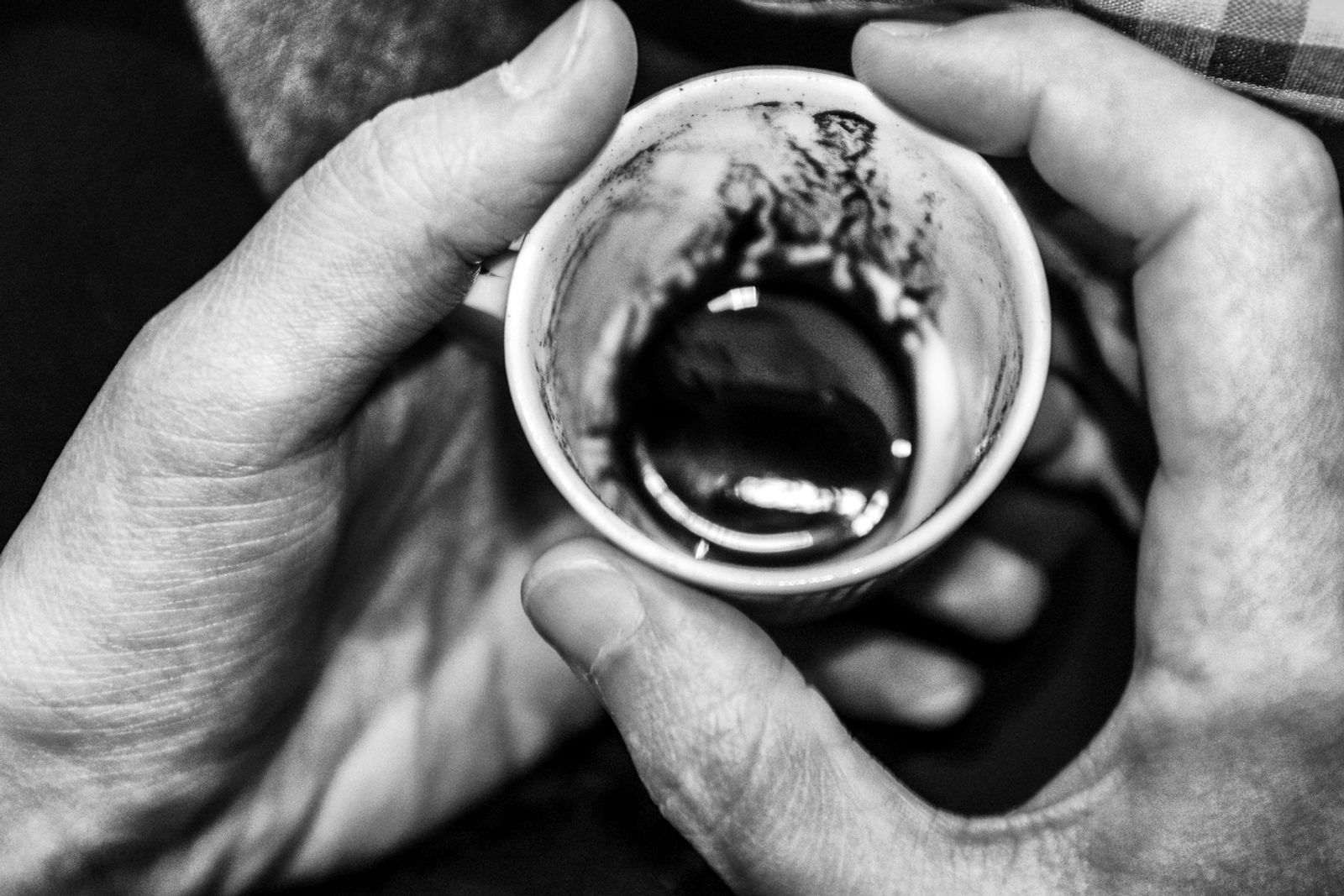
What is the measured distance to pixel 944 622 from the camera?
→ 973mm

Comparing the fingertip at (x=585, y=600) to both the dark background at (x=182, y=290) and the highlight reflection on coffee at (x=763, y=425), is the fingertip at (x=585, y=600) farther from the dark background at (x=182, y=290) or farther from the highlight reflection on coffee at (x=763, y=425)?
the dark background at (x=182, y=290)

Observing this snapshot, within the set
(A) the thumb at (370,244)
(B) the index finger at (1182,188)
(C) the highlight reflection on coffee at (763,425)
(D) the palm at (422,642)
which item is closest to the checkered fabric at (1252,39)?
(B) the index finger at (1182,188)

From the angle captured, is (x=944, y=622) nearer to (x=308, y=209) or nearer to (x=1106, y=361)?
(x=1106, y=361)

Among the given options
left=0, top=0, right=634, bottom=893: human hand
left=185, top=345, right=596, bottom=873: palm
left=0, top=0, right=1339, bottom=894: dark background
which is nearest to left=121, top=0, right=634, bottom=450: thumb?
left=0, top=0, right=634, bottom=893: human hand

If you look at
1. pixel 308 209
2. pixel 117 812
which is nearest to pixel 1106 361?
pixel 308 209

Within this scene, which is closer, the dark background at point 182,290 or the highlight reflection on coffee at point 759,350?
the highlight reflection on coffee at point 759,350

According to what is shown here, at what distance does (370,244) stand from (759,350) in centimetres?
35

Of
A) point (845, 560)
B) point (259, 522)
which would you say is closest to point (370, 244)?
point (259, 522)

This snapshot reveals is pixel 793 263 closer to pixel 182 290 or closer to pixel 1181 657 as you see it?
pixel 1181 657

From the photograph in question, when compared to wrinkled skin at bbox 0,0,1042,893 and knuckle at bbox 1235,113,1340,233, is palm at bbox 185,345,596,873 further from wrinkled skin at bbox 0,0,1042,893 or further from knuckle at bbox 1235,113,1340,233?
knuckle at bbox 1235,113,1340,233

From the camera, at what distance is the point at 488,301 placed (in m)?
0.68

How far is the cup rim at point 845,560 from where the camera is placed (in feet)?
1.85

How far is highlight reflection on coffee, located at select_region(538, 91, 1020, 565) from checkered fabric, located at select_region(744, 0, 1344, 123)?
0.22 meters

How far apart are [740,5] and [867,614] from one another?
516 mm
